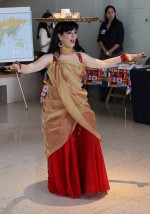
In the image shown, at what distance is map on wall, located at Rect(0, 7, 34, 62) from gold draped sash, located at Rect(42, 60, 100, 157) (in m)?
4.10

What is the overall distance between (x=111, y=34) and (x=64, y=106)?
15.9 ft

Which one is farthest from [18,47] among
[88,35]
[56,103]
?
[56,103]

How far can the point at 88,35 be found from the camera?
367 inches

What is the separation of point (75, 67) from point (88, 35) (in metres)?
5.62

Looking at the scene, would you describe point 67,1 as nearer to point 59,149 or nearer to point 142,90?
point 142,90

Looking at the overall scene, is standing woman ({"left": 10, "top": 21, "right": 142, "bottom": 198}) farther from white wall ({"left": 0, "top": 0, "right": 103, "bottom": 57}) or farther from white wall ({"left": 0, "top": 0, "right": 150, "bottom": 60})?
white wall ({"left": 0, "top": 0, "right": 103, "bottom": 57})

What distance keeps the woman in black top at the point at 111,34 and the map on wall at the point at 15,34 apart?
1403 millimetres

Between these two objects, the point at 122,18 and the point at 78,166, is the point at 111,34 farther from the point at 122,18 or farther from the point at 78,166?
the point at 78,166

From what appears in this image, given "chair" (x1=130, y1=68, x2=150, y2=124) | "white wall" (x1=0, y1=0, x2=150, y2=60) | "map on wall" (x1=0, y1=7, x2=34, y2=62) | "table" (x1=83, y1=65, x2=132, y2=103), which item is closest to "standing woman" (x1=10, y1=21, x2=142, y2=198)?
"chair" (x1=130, y1=68, x2=150, y2=124)

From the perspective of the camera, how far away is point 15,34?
310 inches

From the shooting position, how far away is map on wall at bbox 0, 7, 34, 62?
25.6ft

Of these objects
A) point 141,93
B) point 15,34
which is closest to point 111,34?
point 15,34

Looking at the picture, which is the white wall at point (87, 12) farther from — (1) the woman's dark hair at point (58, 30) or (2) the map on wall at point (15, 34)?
(1) the woman's dark hair at point (58, 30)

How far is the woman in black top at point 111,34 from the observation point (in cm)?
838
